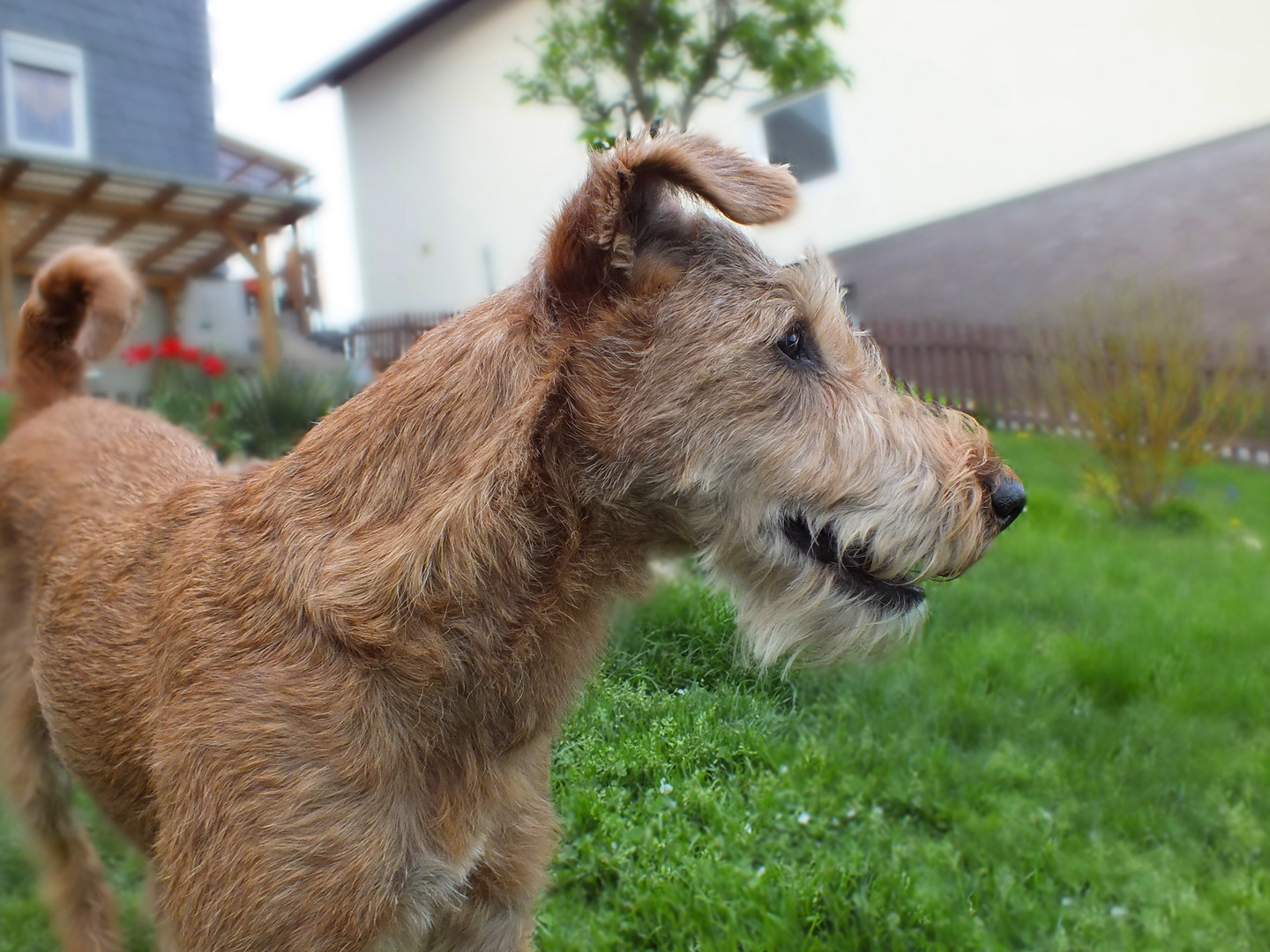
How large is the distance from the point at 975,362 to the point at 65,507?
154 inches

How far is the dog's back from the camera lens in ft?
6.99

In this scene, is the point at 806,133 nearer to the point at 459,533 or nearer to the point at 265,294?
the point at 265,294

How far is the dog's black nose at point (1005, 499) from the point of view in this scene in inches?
62.7

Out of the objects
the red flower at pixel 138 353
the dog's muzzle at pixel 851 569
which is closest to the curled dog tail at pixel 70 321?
the red flower at pixel 138 353

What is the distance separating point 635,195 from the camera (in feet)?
5.20

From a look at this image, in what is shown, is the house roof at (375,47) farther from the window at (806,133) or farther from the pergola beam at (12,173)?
the pergola beam at (12,173)

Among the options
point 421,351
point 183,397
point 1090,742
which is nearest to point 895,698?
point 1090,742

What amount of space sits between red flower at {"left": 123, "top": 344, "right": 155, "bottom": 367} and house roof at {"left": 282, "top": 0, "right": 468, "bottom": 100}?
114 cm

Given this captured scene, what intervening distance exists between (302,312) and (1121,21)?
3.38 m

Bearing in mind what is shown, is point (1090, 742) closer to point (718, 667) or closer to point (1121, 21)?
point (718, 667)

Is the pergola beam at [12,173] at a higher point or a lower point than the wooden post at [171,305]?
higher

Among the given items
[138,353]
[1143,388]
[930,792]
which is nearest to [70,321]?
[138,353]

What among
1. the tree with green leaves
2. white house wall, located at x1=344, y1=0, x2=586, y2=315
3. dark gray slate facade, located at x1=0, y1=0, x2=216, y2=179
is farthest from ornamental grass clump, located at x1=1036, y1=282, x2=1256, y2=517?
dark gray slate facade, located at x1=0, y1=0, x2=216, y2=179

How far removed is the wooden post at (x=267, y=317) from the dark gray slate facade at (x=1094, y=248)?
2.12m
